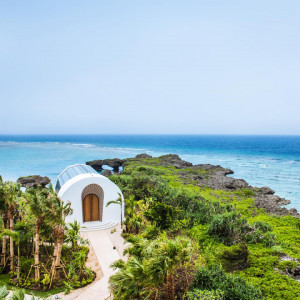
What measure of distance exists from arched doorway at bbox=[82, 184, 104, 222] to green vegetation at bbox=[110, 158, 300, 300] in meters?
2.40

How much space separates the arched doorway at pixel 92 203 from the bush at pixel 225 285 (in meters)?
11.8

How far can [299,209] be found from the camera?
100 feet

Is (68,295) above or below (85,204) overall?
below

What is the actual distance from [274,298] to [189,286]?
11.4 feet

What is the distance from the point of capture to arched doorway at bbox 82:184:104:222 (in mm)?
20172

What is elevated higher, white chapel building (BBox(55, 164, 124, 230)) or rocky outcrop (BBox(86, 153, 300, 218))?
white chapel building (BBox(55, 164, 124, 230))

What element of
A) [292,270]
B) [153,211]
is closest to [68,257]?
[153,211]

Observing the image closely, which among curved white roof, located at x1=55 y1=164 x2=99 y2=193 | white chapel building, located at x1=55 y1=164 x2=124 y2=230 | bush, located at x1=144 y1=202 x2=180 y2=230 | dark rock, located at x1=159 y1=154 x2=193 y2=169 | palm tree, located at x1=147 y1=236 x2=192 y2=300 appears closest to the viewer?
palm tree, located at x1=147 y1=236 x2=192 y2=300

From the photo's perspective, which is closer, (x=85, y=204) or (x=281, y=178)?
(x=85, y=204)

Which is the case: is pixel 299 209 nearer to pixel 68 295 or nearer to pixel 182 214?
pixel 182 214

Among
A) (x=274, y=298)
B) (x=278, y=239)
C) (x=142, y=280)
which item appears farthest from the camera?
(x=278, y=239)

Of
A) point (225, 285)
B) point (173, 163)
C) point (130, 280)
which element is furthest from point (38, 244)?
point (173, 163)

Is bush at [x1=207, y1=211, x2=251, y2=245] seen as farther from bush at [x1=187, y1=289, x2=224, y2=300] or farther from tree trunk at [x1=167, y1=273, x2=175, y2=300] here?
tree trunk at [x1=167, y1=273, x2=175, y2=300]

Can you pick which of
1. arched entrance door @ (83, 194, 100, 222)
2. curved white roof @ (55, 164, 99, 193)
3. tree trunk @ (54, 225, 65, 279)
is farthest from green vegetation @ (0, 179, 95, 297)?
curved white roof @ (55, 164, 99, 193)
